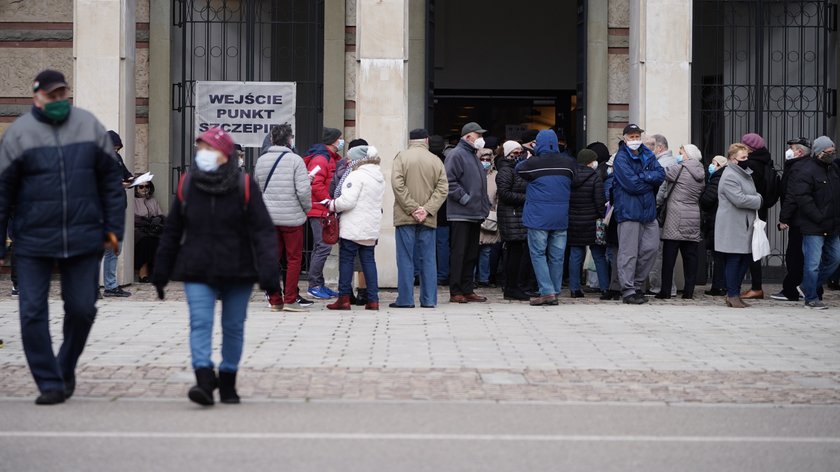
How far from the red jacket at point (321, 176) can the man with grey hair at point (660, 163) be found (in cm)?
356

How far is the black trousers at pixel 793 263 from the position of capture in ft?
50.6

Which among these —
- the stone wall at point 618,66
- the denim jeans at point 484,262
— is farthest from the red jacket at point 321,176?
the stone wall at point 618,66

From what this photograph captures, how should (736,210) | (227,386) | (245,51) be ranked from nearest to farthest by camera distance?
(227,386) < (736,210) < (245,51)

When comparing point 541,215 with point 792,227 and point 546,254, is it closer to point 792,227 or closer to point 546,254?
point 546,254

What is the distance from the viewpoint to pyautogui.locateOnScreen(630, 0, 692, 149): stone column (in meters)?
16.6

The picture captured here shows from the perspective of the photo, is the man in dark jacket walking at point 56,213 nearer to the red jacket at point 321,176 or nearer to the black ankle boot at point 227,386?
the black ankle boot at point 227,386

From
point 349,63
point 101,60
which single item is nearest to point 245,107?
point 349,63

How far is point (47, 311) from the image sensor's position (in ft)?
27.6

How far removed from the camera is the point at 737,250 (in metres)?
14.8

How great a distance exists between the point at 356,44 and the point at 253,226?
28.7 ft

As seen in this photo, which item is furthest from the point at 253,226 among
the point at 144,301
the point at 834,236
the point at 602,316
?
Answer: the point at 834,236

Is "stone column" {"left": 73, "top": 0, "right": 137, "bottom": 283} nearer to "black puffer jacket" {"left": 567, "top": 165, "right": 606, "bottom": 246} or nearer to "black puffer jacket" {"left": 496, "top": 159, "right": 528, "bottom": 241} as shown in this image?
"black puffer jacket" {"left": 496, "top": 159, "right": 528, "bottom": 241}

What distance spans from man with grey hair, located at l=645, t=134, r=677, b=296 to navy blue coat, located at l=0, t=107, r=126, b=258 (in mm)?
8437

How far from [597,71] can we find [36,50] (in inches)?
283
